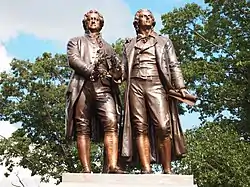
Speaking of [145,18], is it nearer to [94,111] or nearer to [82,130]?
[94,111]

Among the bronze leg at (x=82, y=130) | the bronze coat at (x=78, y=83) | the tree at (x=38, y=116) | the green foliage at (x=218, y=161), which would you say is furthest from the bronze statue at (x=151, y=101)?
the tree at (x=38, y=116)

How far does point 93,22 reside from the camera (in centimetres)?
785

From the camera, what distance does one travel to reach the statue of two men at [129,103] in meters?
7.43

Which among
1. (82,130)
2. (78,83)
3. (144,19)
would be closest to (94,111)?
(82,130)

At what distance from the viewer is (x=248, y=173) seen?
18.0 metres

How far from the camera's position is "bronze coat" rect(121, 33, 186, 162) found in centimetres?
748

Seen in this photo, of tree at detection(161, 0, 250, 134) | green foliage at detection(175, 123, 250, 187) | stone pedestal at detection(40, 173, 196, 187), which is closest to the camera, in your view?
stone pedestal at detection(40, 173, 196, 187)

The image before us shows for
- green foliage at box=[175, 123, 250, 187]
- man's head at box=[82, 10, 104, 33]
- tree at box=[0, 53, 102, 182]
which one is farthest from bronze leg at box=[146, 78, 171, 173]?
tree at box=[0, 53, 102, 182]

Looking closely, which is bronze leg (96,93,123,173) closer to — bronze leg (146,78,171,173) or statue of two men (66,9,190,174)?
statue of two men (66,9,190,174)

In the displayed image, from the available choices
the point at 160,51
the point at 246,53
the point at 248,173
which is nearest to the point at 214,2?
the point at 246,53

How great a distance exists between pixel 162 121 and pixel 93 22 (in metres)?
1.62

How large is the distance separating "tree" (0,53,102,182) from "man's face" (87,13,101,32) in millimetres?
17227

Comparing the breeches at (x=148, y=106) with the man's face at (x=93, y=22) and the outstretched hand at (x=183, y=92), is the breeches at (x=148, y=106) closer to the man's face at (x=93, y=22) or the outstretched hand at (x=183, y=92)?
the outstretched hand at (x=183, y=92)

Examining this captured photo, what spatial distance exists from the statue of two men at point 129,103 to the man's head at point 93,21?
0.01 meters
